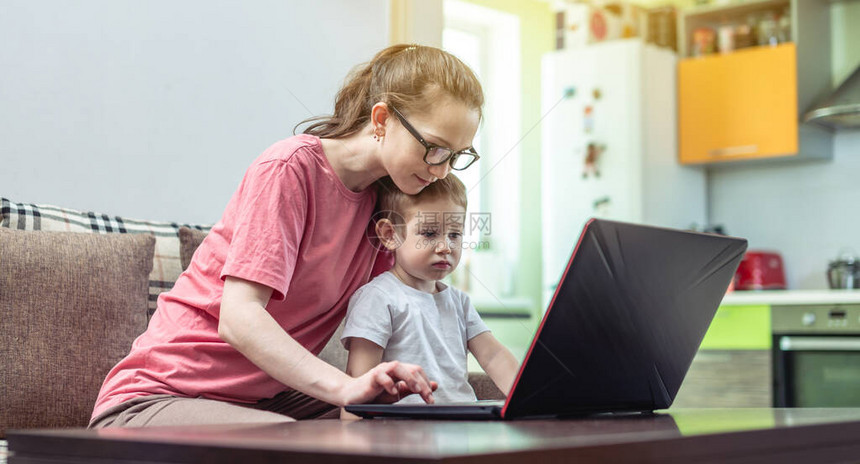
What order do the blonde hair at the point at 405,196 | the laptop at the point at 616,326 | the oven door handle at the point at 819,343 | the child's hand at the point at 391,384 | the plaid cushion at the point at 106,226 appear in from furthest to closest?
the oven door handle at the point at 819,343 < the plaid cushion at the point at 106,226 < the blonde hair at the point at 405,196 < the child's hand at the point at 391,384 < the laptop at the point at 616,326

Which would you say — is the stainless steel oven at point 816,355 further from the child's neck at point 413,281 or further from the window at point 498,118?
the child's neck at point 413,281

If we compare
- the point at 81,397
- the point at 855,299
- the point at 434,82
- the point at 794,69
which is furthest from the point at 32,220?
the point at 794,69

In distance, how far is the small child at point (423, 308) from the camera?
1.32 metres

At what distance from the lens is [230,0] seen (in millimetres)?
2129

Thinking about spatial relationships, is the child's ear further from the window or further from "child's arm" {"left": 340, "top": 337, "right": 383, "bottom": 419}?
the window

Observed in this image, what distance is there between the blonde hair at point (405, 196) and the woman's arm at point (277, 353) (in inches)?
11.0

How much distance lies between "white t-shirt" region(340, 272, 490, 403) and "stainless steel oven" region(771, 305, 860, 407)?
231 cm

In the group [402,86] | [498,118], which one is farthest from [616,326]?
[498,118]

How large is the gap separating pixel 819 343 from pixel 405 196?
7.99 ft

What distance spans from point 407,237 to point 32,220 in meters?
0.68

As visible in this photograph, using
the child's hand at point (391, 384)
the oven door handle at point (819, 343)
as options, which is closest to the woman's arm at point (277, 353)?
the child's hand at point (391, 384)

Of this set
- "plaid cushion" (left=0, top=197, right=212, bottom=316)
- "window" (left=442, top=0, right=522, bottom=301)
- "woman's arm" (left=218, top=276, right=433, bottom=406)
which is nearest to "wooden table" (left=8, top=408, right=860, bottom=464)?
"woman's arm" (left=218, top=276, right=433, bottom=406)

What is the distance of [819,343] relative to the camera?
128 inches

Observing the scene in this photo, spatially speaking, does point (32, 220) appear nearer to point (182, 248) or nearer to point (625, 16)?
point (182, 248)
